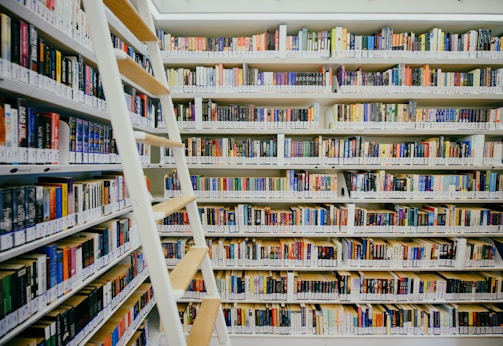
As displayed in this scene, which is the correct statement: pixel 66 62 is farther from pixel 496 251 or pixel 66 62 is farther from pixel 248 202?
pixel 496 251

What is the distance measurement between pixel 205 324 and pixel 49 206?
0.91 meters

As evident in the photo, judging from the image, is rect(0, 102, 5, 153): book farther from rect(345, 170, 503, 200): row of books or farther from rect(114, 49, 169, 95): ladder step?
rect(345, 170, 503, 200): row of books

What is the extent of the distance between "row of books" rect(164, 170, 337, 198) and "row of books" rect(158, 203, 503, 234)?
0.48 feet

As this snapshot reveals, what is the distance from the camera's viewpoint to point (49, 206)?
43.4 inches

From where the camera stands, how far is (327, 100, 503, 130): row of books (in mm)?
2254

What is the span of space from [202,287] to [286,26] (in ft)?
8.39

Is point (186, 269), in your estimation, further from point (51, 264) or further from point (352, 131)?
point (352, 131)

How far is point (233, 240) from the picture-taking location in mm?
2406

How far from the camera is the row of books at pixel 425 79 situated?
2.23 m

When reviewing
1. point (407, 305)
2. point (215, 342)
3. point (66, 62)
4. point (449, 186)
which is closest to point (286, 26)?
point (66, 62)

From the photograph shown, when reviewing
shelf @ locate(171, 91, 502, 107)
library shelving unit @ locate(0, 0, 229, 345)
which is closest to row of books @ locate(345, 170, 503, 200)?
shelf @ locate(171, 91, 502, 107)

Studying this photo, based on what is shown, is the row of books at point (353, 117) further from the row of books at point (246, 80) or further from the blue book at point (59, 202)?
the blue book at point (59, 202)

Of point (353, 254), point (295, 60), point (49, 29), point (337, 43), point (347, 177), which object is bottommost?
point (353, 254)

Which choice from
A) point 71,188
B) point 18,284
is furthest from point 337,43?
point 18,284
